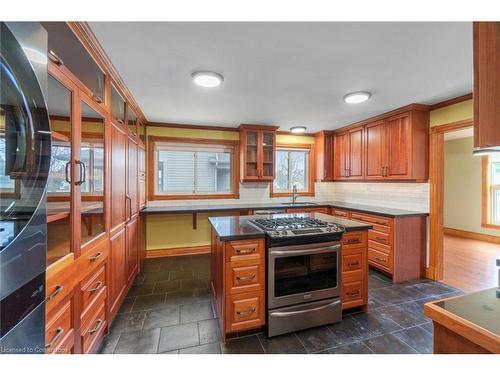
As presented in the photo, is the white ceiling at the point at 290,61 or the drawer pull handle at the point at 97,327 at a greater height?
the white ceiling at the point at 290,61

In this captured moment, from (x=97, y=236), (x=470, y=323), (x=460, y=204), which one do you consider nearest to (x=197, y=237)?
(x=97, y=236)

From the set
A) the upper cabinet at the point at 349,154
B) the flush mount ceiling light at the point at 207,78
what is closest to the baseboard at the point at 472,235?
the upper cabinet at the point at 349,154

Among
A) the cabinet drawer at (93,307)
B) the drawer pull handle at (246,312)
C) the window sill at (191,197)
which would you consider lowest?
the drawer pull handle at (246,312)

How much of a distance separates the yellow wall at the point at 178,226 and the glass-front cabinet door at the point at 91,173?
2210 millimetres

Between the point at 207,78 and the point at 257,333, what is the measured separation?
2.35 metres

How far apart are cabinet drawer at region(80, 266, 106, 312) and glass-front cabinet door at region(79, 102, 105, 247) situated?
0.87ft

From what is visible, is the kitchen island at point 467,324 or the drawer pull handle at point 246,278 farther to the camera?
the drawer pull handle at point 246,278

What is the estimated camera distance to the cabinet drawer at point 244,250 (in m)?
1.80

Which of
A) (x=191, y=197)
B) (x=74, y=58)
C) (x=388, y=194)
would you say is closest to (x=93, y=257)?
(x=74, y=58)

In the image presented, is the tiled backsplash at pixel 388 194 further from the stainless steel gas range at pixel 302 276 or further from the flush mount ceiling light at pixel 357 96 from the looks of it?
the stainless steel gas range at pixel 302 276

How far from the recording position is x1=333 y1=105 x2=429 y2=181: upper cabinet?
310 cm

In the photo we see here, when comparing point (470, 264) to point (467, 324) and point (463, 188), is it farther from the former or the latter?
point (467, 324)

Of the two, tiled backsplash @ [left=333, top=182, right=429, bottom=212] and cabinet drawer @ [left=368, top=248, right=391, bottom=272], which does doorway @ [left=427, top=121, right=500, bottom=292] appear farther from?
cabinet drawer @ [left=368, top=248, right=391, bottom=272]
